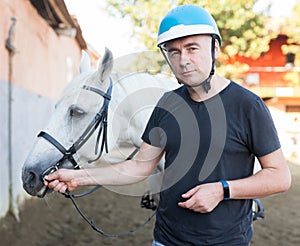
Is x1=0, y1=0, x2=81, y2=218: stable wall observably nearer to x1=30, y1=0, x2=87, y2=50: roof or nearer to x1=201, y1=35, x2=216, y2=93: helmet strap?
x1=30, y1=0, x2=87, y2=50: roof

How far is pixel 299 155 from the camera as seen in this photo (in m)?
11.6

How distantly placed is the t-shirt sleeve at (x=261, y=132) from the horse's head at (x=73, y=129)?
863mm

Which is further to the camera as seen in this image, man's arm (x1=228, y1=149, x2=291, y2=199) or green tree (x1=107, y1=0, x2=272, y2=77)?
green tree (x1=107, y1=0, x2=272, y2=77)

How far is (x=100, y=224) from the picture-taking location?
460 centimetres

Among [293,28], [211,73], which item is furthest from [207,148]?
[293,28]

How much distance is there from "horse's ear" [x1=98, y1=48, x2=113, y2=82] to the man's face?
0.57 m

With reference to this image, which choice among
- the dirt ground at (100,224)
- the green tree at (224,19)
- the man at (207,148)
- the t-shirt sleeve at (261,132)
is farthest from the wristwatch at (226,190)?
the green tree at (224,19)

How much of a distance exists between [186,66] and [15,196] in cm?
387

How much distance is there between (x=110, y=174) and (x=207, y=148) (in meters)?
0.47

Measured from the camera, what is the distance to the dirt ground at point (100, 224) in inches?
157

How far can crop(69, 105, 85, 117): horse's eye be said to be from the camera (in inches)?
72.6

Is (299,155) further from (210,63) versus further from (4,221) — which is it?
(210,63)

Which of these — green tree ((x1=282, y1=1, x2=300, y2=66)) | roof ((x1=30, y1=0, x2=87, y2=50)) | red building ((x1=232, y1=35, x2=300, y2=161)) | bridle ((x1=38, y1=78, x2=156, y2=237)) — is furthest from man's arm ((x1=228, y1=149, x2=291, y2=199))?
red building ((x1=232, y1=35, x2=300, y2=161))

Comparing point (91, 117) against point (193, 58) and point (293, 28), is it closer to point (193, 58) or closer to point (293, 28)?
point (193, 58)
